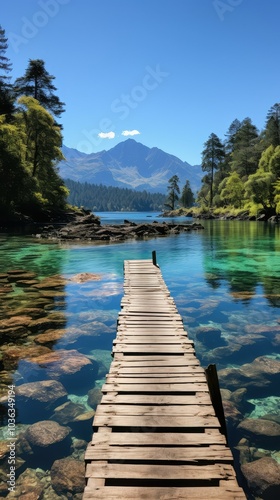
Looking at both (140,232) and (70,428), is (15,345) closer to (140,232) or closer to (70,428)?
(70,428)

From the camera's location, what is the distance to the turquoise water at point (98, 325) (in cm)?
749

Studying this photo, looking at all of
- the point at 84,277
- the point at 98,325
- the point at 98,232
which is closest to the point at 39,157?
the point at 98,232

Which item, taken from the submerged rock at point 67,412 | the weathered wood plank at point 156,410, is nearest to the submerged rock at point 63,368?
the submerged rock at point 67,412

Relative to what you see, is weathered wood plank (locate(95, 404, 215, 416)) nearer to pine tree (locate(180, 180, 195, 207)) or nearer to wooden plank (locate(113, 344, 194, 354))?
wooden plank (locate(113, 344, 194, 354))

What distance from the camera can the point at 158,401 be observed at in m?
6.05

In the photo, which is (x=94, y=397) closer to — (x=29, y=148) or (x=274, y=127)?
(x=29, y=148)

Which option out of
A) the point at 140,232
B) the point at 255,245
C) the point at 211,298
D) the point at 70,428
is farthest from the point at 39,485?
the point at 140,232

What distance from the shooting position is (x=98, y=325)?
13117mm

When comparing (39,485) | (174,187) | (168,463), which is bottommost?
(39,485)

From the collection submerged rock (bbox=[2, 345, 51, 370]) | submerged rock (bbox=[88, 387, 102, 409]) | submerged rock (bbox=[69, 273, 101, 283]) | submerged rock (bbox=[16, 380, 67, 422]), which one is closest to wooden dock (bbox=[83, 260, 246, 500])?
submerged rock (bbox=[88, 387, 102, 409])

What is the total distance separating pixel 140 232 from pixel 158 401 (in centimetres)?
4520

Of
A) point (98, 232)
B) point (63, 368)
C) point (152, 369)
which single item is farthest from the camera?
point (98, 232)

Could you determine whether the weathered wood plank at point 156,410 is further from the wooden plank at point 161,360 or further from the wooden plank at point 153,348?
the wooden plank at point 153,348

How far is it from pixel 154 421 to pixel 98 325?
25.8 ft
